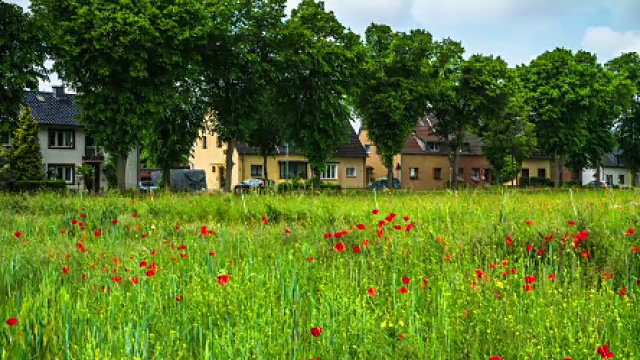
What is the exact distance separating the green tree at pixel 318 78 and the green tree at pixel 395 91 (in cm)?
419

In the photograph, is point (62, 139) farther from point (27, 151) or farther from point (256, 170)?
point (256, 170)

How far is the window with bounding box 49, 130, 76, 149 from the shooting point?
2146 inches

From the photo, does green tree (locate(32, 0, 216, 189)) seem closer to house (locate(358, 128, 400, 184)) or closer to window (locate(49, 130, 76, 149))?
window (locate(49, 130, 76, 149))

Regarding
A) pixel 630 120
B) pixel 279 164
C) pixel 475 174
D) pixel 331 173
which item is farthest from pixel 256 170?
pixel 630 120

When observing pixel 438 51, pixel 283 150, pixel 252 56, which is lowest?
pixel 283 150

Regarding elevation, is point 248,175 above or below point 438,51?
below

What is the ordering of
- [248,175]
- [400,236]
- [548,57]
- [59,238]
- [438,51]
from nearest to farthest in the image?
[400,236], [59,238], [438,51], [548,57], [248,175]

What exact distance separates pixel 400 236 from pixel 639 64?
64.4 metres

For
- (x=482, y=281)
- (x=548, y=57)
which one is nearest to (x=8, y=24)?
(x=482, y=281)

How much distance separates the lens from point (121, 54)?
90.7 ft

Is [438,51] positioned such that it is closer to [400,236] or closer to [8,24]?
[8,24]

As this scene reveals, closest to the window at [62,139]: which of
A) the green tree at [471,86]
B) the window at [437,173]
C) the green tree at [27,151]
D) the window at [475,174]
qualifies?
the green tree at [27,151]

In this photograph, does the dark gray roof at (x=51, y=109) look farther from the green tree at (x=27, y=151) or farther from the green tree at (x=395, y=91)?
the green tree at (x=395, y=91)

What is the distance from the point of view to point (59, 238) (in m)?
9.45
